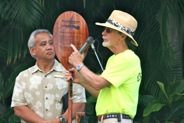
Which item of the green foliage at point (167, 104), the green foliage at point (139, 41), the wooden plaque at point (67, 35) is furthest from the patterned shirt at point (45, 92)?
the green foliage at point (139, 41)

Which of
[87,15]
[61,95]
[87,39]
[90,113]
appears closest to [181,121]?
[90,113]

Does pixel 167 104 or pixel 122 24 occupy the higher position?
pixel 122 24

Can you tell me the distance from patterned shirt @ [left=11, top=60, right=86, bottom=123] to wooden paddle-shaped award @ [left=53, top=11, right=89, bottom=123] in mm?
555

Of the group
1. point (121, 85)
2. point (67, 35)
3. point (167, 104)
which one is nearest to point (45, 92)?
point (67, 35)

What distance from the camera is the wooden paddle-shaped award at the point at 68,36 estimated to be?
696cm

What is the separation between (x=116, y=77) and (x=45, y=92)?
1149mm

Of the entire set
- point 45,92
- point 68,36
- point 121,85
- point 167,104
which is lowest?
point 167,104

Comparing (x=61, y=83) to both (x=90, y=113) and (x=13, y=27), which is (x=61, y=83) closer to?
(x=90, y=113)

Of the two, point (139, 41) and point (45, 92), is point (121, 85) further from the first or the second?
point (139, 41)

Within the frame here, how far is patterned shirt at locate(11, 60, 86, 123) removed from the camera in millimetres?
7609

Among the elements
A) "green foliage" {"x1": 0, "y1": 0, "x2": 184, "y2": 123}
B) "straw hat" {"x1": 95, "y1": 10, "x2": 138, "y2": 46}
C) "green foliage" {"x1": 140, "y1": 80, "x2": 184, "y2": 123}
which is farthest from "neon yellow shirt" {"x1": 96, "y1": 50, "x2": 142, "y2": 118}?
"green foliage" {"x1": 0, "y1": 0, "x2": 184, "y2": 123}

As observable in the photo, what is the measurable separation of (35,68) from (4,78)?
3.07 metres

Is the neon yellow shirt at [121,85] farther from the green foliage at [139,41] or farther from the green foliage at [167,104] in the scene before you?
the green foliage at [139,41]

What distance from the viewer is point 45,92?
7625 millimetres
